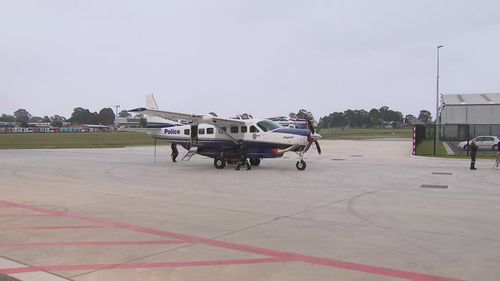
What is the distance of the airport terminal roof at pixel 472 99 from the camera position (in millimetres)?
77438

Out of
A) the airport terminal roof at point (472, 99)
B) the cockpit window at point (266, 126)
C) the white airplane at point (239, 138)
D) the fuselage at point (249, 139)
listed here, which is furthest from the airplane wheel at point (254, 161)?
the airport terminal roof at point (472, 99)

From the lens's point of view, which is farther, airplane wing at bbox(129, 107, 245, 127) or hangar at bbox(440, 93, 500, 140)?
hangar at bbox(440, 93, 500, 140)

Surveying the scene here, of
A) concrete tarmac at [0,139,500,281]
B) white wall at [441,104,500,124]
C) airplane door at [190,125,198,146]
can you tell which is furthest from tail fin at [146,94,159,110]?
white wall at [441,104,500,124]

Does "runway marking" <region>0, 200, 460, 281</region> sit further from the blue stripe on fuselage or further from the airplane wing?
the airplane wing

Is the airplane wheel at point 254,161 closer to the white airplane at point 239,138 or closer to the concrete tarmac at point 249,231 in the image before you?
the white airplane at point 239,138

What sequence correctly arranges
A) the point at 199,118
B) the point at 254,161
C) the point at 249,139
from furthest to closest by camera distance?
1. the point at 254,161
2. the point at 249,139
3. the point at 199,118

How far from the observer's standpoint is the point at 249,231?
28.9ft

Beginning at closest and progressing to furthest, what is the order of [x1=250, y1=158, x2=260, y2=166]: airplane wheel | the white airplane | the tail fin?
the white airplane < [x1=250, y1=158, x2=260, y2=166]: airplane wheel < the tail fin

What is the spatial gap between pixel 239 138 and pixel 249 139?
0.60 m

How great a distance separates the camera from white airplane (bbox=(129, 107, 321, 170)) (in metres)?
23.0

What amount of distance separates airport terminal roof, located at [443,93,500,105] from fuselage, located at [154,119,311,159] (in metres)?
62.6

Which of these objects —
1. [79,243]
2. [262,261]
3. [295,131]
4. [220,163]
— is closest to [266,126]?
[295,131]

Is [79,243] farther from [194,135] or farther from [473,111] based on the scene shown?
[473,111]

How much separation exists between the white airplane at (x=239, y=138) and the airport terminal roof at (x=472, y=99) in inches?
2462
